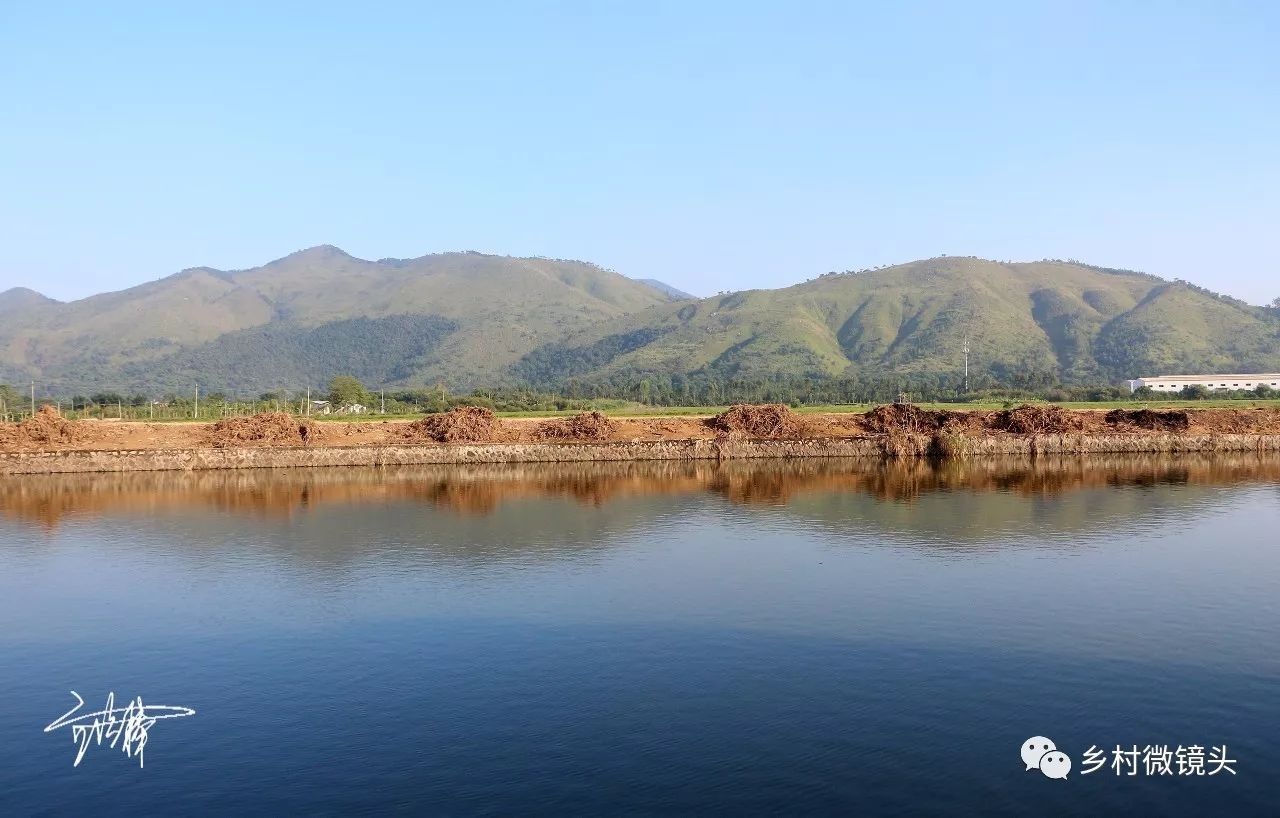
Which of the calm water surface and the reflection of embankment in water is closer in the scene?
the calm water surface

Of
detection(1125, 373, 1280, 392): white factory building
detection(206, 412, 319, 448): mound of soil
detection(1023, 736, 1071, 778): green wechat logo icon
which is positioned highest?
detection(1125, 373, 1280, 392): white factory building

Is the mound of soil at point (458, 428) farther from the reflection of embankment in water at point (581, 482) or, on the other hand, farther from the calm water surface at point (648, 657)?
the calm water surface at point (648, 657)

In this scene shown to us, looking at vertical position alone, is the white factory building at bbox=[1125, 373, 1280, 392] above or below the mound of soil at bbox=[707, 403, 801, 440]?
above

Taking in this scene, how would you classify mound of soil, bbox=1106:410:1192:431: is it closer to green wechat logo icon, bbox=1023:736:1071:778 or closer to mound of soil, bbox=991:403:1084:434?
mound of soil, bbox=991:403:1084:434

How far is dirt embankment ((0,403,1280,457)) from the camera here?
2603 inches

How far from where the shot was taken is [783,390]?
150500 mm

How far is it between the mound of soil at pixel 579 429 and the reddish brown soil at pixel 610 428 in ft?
0.24

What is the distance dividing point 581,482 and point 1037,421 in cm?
3460

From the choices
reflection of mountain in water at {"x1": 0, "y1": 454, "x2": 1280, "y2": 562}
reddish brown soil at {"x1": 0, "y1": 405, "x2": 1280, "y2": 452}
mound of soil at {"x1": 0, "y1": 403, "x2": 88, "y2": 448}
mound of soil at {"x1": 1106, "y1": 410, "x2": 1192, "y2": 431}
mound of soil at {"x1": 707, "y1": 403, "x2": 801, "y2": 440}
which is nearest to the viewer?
reflection of mountain in water at {"x1": 0, "y1": 454, "x2": 1280, "y2": 562}

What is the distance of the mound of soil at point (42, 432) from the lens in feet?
214

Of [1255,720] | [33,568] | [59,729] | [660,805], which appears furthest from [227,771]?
[33,568]

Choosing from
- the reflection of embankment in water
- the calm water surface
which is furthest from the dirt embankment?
the calm water surface

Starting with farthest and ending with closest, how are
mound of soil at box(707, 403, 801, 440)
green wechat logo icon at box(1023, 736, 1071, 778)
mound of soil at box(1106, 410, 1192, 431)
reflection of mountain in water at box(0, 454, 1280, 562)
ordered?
mound of soil at box(707, 403, 801, 440), mound of soil at box(1106, 410, 1192, 431), reflection of mountain in water at box(0, 454, 1280, 562), green wechat logo icon at box(1023, 736, 1071, 778)

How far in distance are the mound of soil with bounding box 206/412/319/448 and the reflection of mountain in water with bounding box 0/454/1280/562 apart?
5818mm
